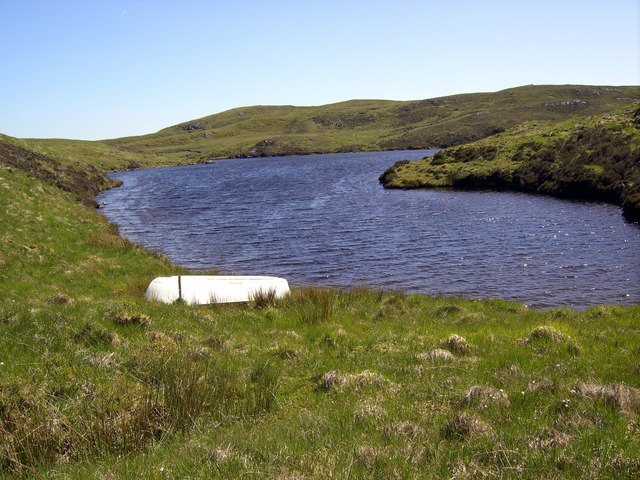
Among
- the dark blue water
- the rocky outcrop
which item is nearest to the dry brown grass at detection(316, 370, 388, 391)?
the dark blue water

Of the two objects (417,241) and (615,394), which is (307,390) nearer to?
(615,394)

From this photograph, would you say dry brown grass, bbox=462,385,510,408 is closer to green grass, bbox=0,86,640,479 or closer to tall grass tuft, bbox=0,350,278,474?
green grass, bbox=0,86,640,479

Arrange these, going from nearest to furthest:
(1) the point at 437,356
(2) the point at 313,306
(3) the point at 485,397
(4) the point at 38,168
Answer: (3) the point at 485,397 < (1) the point at 437,356 < (2) the point at 313,306 < (4) the point at 38,168

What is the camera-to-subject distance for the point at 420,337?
14914 millimetres

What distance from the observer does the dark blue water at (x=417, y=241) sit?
27734mm

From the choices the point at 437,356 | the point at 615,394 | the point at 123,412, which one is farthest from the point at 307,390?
the point at 615,394

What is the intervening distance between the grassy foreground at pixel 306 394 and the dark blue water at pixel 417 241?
9.27 metres

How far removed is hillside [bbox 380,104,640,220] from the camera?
5572 cm

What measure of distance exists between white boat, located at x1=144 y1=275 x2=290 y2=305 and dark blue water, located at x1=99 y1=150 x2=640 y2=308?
24.6 ft

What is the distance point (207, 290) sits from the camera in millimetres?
20312

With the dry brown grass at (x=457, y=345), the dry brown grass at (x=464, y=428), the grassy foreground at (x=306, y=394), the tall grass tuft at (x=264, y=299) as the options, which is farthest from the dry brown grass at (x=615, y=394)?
the tall grass tuft at (x=264, y=299)

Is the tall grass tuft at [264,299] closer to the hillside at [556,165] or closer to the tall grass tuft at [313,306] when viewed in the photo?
the tall grass tuft at [313,306]

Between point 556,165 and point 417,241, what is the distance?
36551 mm

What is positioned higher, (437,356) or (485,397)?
(485,397)
